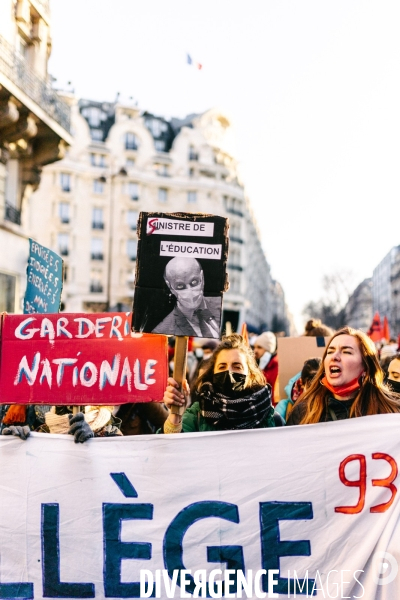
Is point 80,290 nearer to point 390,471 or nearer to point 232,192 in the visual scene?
point 232,192

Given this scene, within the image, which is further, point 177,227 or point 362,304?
point 362,304

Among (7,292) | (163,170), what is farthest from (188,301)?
(163,170)

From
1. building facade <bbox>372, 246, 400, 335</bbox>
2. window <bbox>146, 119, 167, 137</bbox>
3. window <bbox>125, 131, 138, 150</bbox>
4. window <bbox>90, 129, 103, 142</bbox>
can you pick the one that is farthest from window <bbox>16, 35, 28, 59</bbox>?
building facade <bbox>372, 246, 400, 335</bbox>

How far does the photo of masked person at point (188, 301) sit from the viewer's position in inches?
125

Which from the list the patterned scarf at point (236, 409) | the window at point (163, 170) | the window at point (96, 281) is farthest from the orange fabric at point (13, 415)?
the window at point (163, 170)

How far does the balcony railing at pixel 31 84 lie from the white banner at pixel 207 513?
11138 mm

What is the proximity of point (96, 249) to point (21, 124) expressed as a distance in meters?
41.7

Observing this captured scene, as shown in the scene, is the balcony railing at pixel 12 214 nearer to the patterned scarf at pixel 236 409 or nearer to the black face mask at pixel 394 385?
the black face mask at pixel 394 385

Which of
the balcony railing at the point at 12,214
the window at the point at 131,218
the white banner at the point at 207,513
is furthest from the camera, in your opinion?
the window at the point at 131,218

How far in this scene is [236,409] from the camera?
3424mm

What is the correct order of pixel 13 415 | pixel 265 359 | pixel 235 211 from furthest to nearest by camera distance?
pixel 235 211
pixel 265 359
pixel 13 415

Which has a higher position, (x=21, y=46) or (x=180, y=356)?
(x=21, y=46)

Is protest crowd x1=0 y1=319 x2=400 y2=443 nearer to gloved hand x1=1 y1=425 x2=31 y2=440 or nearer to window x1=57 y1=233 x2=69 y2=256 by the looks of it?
gloved hand x1=1 y1=425 x2=31 y2=440

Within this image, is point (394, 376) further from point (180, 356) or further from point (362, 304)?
point (362, 304)
